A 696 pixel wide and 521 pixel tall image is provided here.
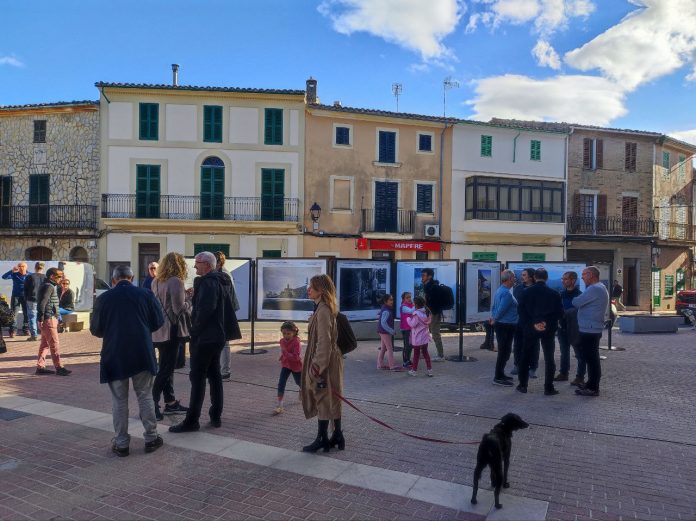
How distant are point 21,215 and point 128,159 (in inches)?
232

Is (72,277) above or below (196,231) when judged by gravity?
below

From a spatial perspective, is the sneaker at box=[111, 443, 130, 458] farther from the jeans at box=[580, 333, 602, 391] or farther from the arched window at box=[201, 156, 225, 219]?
the arched window at box=[201, 156, 225, 219]

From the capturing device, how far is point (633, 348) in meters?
13.0

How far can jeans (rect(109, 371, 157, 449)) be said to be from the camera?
4.93 metres

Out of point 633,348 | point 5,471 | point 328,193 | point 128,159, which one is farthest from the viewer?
point 328,193

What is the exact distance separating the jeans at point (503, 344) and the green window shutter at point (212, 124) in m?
18.5

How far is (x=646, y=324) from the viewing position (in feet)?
54.6

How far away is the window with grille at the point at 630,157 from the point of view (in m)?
30.1

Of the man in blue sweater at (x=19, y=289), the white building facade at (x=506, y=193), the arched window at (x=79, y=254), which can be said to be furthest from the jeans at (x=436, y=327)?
the arched window at (x=79, y=254)

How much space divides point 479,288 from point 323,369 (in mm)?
7378

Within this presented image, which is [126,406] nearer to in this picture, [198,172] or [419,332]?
[419,332]

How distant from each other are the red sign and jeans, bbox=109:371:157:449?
20558 mm

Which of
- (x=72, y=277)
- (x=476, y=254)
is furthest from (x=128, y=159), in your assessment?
(x=476, y=254)

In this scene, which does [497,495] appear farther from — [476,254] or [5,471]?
[476,254]
